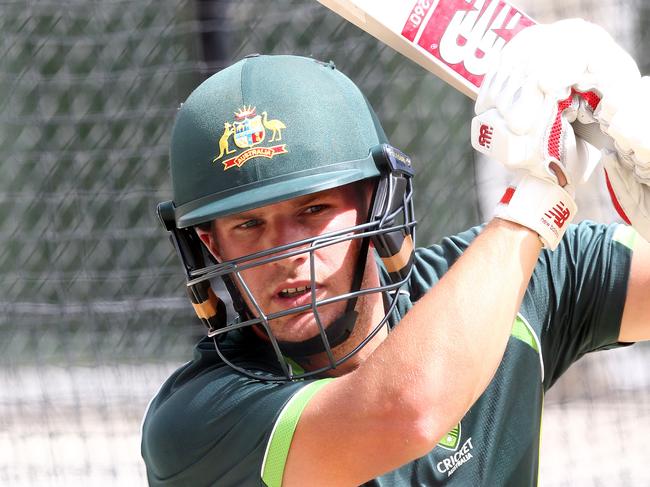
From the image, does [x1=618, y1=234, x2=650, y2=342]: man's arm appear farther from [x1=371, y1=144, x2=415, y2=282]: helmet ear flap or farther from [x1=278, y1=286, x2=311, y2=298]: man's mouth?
[x1=278, y1=286, x2=311, y2=298]: man's mouth

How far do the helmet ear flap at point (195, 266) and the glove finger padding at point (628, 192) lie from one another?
2.84ft

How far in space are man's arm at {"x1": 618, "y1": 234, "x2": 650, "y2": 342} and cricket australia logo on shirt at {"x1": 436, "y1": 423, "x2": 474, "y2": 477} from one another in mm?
423

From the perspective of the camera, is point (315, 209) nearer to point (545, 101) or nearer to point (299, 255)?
point (299, 255)

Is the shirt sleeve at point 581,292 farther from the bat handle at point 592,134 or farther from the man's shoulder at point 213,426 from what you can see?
the man's shoulder at point 213,426

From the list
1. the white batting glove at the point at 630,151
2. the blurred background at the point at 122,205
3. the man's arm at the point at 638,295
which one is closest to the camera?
the white batting glove at the point at 630,151

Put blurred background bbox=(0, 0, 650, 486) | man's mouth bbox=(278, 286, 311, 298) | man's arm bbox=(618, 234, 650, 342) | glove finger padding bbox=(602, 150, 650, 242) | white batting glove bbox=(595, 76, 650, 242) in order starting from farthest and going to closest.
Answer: blurred background bbox=(0, 0, 650, 486)
man's arm bbox=(618, 234, 650, 342)
man's mouth bbox=(278, 286, 311, 298)
glove finger padding bbox=(602, 150, 650, 242)
white batting glove bbox=(595, 76, 650, 242)

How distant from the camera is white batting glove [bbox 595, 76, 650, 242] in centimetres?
177

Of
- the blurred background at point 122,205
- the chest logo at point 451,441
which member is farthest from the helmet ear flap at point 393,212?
the blurred background at point 122,205

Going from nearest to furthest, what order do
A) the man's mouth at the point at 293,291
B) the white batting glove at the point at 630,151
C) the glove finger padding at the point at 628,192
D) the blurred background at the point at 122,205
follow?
the white batting glove at the point at 630,151 < the glove finger padding at the point at 628,192 < the man's mouth at the point at 293,291 < the blurred background at the point at 122,205

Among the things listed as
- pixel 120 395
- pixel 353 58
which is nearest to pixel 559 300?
pixel 353 58

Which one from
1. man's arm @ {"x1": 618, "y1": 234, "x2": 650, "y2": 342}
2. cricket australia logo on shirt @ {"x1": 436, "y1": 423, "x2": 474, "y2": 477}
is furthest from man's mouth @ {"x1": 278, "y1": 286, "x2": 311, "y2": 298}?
man's arm @ {"x1": 618, "y1": 234, "x2": 650, "y2": 342}

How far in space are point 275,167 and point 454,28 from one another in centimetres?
46

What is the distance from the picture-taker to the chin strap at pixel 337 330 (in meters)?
2.20

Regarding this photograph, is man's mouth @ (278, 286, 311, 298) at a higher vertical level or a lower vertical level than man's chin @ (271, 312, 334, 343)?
higher
